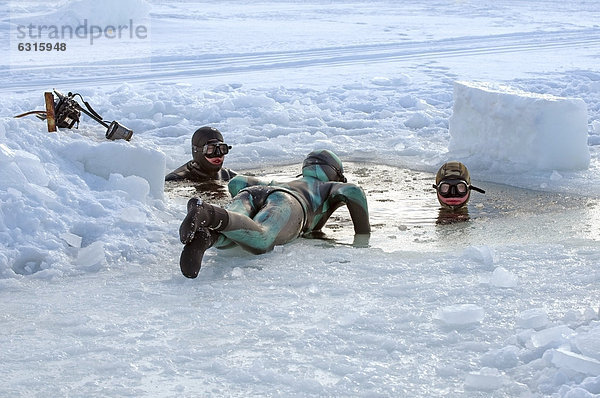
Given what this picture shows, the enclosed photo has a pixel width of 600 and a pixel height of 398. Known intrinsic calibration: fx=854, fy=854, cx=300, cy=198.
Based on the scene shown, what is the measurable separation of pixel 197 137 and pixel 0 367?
176 inches

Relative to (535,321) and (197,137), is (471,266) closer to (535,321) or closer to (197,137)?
(535,321)

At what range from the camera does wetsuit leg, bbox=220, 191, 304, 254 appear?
4.91m

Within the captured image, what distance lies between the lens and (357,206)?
5.68 m

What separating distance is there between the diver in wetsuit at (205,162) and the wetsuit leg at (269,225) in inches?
87.2

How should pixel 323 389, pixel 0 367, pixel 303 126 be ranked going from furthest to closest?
pixel 303 126 < pixel 0 367 < pixel 323 389

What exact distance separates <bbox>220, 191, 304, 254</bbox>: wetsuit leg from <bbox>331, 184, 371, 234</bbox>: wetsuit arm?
1.14ft

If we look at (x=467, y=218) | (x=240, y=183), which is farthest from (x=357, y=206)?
(x=467, y=218)

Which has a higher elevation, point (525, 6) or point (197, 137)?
point (525, 6)

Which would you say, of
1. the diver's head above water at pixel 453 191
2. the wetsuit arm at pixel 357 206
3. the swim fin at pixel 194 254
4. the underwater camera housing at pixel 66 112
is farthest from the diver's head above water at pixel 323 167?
the underwater camera housing at pixel 66 112

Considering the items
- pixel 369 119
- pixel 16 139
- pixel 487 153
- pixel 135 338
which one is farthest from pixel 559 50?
pixel 135 338

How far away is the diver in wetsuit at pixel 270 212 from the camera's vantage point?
181 inches

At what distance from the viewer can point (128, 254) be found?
5.04 meters

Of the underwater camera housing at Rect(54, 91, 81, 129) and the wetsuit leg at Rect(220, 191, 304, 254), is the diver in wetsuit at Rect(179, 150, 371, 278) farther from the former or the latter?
the underwater camera housing at Rect(54, 91, 81, 129)

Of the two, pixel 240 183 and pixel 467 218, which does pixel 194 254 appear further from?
pixel 467 218
